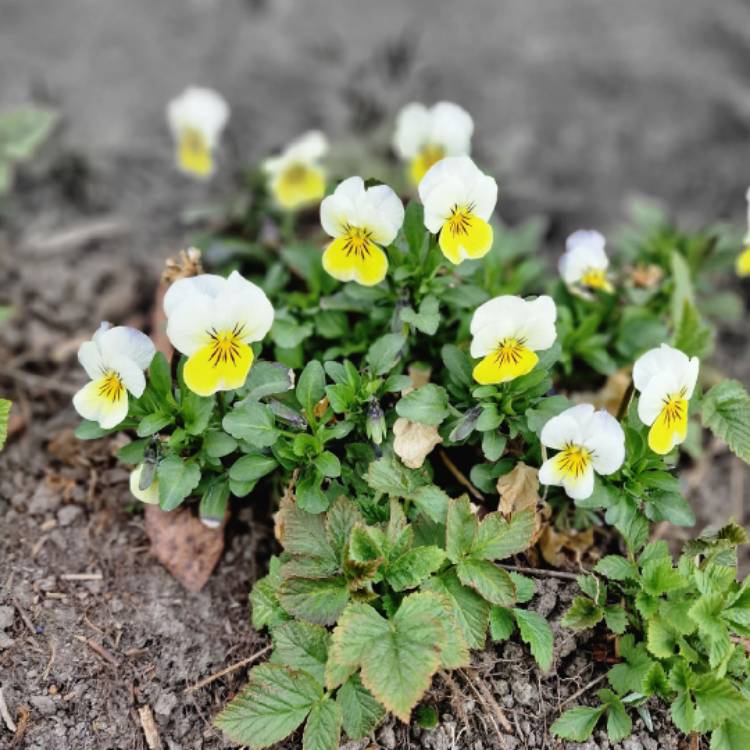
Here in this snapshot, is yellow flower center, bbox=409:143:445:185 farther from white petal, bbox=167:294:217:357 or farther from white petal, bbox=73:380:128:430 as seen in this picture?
white petal, bbox=73:380:128:430

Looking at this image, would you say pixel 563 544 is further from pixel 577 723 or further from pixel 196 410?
pixel 196 410

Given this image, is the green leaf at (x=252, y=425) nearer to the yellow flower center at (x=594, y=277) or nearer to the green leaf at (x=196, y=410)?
the green leaf at (x=196, y=410)

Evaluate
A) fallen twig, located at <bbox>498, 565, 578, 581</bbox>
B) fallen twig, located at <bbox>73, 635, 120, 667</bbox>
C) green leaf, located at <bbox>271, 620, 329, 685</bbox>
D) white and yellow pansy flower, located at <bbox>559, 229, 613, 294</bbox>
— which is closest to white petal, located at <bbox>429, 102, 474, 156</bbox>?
white and yellow pansy flower, located at <bbox>559, 229, 613, 294</bbox>

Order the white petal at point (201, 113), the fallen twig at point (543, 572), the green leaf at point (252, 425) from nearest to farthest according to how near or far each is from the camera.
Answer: the green leaf at point (252, 425), the fallen twig at point (543, 572), the white petal at point (201, 113)

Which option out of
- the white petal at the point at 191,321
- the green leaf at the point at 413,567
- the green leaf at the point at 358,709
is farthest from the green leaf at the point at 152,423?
the green leaf at the point at 358,709

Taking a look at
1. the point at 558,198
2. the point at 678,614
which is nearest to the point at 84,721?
the point at 678,614

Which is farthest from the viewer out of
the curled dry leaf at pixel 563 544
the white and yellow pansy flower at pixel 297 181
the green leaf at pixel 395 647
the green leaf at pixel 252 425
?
the white and yellow pansy flower at pixel 297 181
